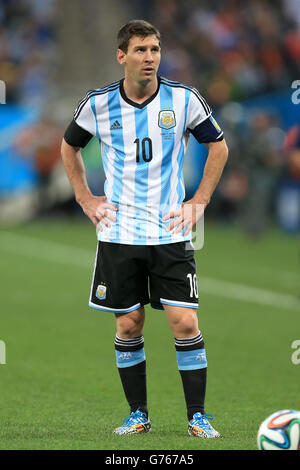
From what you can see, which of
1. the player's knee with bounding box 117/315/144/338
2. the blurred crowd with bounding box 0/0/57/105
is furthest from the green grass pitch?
the blurred crowd with bounding box 0/0/57/105

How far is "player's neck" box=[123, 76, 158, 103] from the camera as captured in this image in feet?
17.0

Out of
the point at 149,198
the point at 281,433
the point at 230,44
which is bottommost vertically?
the point at 281,433

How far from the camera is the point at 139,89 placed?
5.20 meters

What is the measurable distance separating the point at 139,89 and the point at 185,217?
725 mm

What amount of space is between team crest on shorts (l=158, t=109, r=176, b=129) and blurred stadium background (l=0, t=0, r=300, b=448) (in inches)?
65.3

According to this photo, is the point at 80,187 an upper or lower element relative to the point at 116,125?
lower

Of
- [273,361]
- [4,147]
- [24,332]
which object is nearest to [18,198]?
[4,147]

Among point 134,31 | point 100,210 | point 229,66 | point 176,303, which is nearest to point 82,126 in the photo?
point 100,210

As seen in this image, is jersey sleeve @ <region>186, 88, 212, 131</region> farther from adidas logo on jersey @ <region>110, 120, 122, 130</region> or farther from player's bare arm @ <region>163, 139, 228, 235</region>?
adidas logo on jersey @ <region>110, 120, 122, 130</region>

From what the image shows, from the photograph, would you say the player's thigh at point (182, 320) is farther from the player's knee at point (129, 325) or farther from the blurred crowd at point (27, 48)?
the blurred crowd at point (27, 48)

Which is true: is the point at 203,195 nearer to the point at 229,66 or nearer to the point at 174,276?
the point at 174,276

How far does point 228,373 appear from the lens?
7.39 m

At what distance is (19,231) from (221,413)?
1382 centimetres

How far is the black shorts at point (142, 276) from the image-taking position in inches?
205
